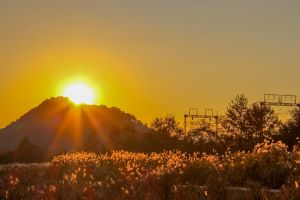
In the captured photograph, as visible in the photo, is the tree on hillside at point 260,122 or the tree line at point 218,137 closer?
the tree line at point 218,137

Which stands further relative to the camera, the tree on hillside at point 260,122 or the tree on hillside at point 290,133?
the tree on hillside at point 260,122

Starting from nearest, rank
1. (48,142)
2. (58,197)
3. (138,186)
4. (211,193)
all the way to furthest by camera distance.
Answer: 1. (211,193)
2. (138,186)
3. (58,197)
4. (48,142)

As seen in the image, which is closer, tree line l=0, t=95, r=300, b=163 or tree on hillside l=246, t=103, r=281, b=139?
tree line l=0, t=95, r=300, b=163

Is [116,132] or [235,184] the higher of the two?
[116,132]

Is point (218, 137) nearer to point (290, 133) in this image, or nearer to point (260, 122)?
point (260, 122)

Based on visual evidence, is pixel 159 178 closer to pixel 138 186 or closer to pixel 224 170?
pixel 138 186

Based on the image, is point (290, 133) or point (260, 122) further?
point (260, 122)

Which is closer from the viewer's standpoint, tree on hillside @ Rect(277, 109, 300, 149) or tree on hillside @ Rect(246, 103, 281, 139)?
tree on hillside @ Rect(277, 109, 300, 149)

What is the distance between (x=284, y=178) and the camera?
14891mm

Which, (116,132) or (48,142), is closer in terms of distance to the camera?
(116,132)

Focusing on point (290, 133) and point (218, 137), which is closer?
point (290, 133)

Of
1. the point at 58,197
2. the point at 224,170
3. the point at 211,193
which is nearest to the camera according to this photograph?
the point at 211,193

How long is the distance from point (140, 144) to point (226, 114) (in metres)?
13.9

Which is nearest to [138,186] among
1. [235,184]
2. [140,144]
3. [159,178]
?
[159,178]
